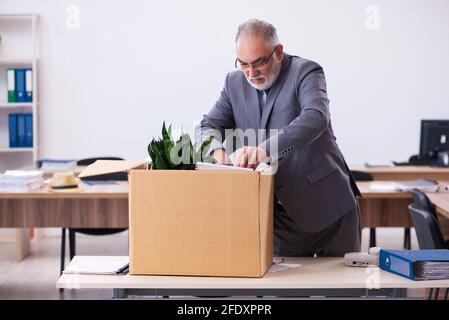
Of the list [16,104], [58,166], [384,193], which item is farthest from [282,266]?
[16,104]

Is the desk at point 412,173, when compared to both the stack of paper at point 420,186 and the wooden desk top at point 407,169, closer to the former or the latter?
the wooden desk top at point 407,169

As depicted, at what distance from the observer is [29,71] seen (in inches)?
255

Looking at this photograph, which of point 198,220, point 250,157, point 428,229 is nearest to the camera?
point 198,220

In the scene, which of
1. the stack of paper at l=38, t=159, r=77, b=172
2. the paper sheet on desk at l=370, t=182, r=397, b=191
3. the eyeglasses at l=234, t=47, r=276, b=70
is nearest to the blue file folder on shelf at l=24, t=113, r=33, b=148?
the stack of paper at l=38, t=159, r=77, b=172

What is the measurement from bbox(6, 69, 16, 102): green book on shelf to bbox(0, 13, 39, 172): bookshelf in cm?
7

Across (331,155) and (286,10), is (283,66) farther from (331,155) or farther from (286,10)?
(286,10)

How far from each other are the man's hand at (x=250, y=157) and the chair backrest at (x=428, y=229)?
1392mm

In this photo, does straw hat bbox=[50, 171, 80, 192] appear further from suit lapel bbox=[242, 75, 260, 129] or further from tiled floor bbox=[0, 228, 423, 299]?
suit lapel bbox=[242, 75, 260, 129]

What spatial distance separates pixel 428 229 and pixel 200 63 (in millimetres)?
3938

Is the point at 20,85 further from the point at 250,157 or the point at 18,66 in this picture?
the point at 250,157

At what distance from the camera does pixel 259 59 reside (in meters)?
2.32

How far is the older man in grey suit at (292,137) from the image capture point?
229 centimetres

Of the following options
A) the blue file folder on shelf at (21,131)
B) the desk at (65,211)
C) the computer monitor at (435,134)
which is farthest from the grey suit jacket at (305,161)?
the blue file folder on shelf at (21,131)
